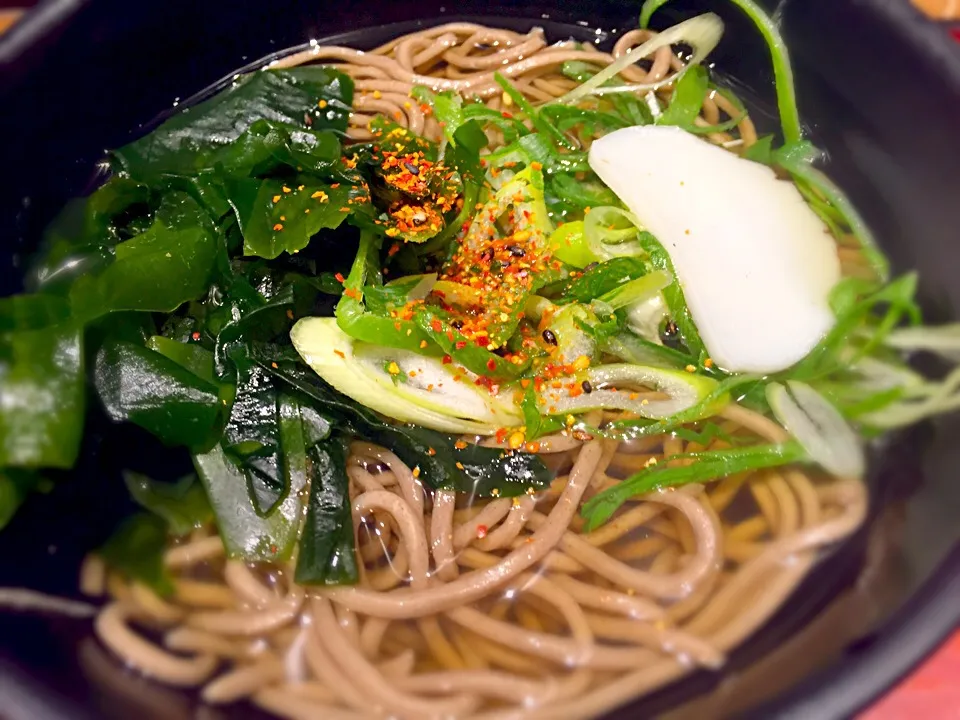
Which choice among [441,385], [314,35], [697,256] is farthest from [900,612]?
[314,35]

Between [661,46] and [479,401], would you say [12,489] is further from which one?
[661,46]

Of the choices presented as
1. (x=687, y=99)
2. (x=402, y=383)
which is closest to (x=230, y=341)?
(x=402, y=383)

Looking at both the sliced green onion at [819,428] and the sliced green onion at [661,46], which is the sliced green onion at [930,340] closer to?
the sliced green onion at [819,428]

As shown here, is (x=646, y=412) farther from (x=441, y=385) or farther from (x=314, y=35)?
(x=314, y=35)

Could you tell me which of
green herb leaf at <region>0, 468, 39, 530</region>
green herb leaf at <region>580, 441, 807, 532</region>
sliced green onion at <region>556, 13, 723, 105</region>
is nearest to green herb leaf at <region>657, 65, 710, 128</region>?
sliced green onion at <region>556, 13, 723, 105</region>

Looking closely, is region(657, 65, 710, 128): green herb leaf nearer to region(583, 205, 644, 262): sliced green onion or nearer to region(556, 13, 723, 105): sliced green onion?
region(556, 13, 723, 105): sliced green onion

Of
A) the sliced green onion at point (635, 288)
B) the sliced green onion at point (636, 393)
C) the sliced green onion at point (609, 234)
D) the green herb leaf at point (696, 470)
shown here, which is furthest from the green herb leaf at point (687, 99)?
the green herb leaf at point (696, 470)
